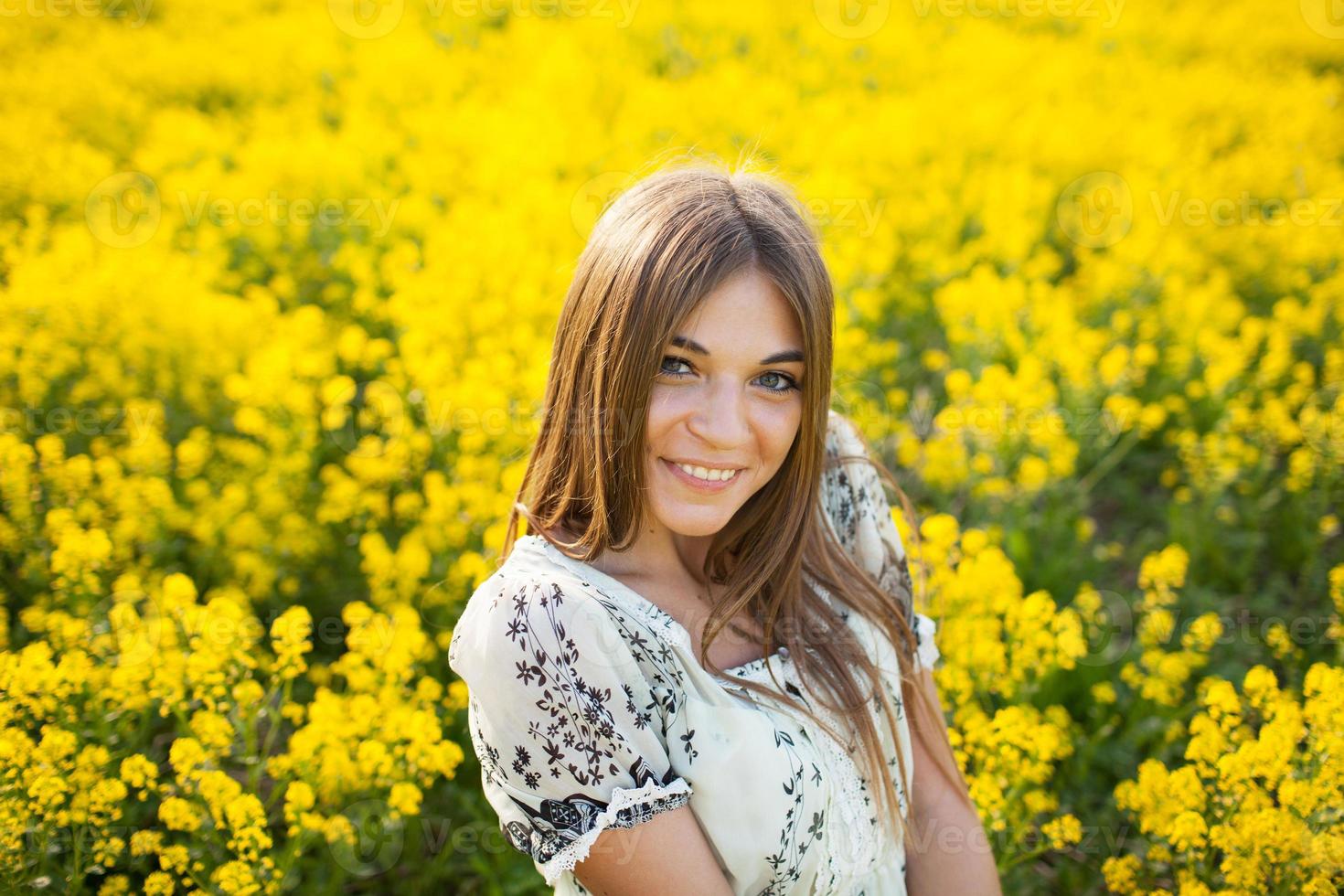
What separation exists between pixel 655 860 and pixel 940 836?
0.77m

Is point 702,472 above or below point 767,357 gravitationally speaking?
below

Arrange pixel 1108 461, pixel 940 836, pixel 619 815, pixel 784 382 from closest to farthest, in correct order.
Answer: pixel 619 815 → pixel 784 382 → pixel 940 836 → pixel 1108 461

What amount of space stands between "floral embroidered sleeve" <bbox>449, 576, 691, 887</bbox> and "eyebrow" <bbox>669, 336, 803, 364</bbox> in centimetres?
42

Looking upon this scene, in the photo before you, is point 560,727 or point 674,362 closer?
point 560,727

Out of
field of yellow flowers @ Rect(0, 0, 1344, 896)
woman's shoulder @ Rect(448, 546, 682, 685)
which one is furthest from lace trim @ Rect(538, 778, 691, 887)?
field of yellow flowers @ Rect(0, 0, 1344, 896)

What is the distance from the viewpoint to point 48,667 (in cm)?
210

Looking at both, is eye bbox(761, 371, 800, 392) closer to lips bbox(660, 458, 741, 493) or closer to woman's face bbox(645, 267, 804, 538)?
woman's face bbox(645, 267, 804, 538)

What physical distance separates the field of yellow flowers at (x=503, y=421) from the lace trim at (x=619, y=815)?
923mm

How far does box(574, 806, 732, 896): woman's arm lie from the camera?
1.37 m

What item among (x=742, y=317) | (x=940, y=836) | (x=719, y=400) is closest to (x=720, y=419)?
(x=719, y=400)

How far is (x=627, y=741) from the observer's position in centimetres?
139

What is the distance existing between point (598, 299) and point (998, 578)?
169cm

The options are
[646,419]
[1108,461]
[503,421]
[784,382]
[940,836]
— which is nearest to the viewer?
[646,419]

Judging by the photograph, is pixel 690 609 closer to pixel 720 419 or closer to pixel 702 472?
pixel 702 472
